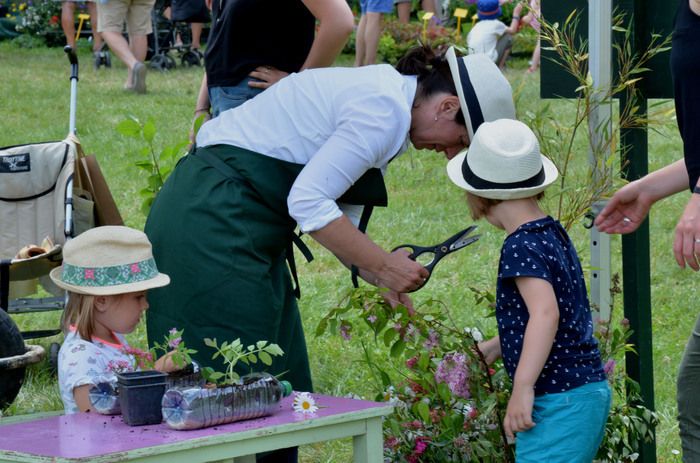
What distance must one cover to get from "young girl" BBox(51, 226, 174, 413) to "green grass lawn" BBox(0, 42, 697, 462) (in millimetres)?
701

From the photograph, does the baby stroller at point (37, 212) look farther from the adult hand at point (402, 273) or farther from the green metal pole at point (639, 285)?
the green metal pole at point (639, 285)

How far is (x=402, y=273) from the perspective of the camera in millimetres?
3158

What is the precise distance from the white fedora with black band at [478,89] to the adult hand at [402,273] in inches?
15.0

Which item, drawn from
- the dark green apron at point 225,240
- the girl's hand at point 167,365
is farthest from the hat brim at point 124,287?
the girl's hand at point 167,365

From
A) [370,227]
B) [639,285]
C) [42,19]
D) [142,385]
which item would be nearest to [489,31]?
[370,227]

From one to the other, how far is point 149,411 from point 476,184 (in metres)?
1.06

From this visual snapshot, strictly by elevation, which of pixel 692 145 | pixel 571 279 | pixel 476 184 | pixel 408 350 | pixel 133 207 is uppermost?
pixel 692 145

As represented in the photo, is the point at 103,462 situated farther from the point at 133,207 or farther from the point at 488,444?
the point at 133,207

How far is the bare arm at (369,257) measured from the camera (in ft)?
10.0

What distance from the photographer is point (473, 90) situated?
3139 mm

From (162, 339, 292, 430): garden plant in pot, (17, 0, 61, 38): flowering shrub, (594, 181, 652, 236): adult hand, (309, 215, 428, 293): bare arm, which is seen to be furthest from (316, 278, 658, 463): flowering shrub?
(17, 0, 61, 38): flowering shrub

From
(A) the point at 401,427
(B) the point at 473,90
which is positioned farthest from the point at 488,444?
(B) the point at 473,90

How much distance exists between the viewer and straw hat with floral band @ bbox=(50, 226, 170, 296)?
316cm

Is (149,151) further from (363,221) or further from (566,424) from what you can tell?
(566,424)
